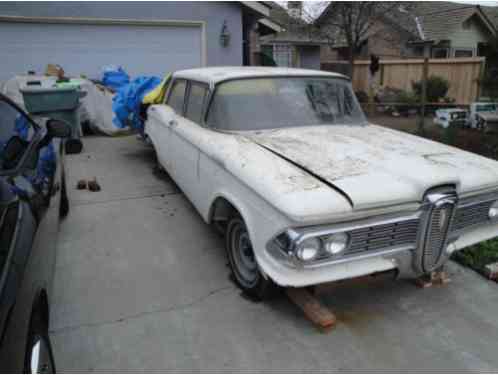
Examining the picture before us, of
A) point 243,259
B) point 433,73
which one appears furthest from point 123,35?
point 433,73

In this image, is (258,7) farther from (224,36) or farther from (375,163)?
(375,163)

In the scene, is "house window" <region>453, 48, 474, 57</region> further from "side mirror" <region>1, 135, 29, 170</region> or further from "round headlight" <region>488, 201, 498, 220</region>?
"side mirror" <region>1, 135, 29, 170</region>

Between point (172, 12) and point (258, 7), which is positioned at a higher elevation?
point (258, 7)

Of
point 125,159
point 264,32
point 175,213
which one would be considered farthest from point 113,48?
point 175,213

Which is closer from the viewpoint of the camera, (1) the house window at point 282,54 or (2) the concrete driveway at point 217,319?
(2) the concrete driveway at point 217,319

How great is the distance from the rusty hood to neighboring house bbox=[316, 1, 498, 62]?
53.7 ft

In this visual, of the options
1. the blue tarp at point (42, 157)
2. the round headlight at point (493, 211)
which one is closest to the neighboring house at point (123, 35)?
the blue tarp at point (42, 157)

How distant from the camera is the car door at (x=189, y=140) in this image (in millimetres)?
3896

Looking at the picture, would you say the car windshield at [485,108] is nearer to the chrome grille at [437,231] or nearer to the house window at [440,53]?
the chrome grille at [437,231]

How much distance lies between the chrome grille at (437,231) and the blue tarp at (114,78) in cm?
844

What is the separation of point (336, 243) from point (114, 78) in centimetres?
855

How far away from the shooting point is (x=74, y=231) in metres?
4.31

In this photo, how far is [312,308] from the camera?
2.86 metres

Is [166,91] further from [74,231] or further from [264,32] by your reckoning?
[264,32]
